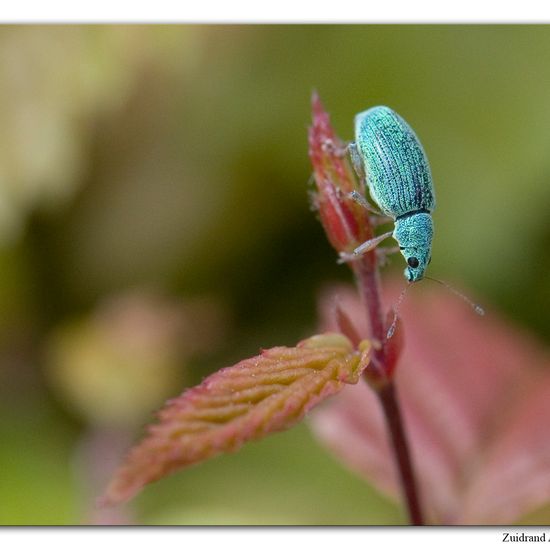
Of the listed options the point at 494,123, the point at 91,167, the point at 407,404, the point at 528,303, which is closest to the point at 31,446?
A: the point at 91,167

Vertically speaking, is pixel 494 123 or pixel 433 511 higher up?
pixel 494 123

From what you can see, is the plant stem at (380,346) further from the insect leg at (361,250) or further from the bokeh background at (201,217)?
the bokeh background at (201,217)

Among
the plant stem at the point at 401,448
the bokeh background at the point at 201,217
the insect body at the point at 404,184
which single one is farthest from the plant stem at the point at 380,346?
the bokeh background at the point at 201,217

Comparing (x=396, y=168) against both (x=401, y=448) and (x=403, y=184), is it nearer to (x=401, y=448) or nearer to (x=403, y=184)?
(x=403, y=184)

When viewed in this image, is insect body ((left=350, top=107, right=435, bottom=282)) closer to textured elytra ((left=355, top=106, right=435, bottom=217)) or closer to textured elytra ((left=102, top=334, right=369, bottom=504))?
textured elytra ((left=355, top=106, right=435, bottom=217))


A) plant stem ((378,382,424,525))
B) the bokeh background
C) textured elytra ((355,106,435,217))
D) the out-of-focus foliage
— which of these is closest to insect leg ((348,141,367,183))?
textured elytra ((355,106,435,217))
